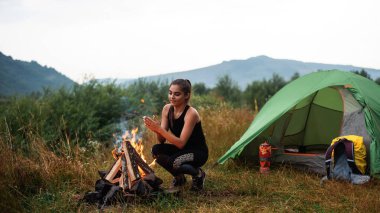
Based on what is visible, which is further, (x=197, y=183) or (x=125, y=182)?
(x=197, y=183)

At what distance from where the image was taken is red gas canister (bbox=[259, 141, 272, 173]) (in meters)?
5.30

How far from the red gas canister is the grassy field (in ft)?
0.32

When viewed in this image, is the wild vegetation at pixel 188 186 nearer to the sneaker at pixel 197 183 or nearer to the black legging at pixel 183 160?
the sneaker at pixel 197 183

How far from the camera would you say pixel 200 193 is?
164 inches

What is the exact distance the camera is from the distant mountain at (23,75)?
61.0 meters

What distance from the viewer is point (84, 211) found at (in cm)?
357

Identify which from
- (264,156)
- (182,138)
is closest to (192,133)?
(182,138)

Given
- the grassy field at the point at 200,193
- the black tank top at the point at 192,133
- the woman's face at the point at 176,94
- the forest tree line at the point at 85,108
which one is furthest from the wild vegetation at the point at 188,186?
the forest tree line at the point at 85,108

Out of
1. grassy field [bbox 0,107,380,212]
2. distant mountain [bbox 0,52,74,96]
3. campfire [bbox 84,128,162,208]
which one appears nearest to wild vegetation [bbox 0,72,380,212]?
grassy field [bbox 0,107,380,212]

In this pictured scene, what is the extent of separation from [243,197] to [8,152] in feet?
8.19

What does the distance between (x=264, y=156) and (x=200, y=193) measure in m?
1.47

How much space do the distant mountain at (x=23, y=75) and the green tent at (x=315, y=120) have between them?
48.8m

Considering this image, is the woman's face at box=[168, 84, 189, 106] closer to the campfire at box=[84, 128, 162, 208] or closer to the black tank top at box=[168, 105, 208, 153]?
the black tank top at box=[168, 105, 208, 153]

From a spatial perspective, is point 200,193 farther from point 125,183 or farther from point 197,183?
point 125,183
